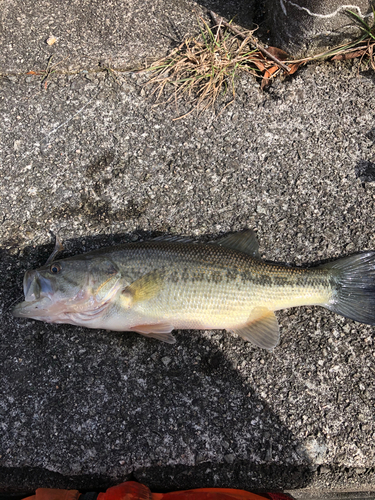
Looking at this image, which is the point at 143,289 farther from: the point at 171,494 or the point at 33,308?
the point at 171,494

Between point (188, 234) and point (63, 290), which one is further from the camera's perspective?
point (188, 234)

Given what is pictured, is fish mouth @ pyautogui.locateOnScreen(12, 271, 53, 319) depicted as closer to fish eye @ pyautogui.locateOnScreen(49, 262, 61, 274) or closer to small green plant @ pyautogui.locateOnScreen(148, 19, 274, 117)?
fish eye @ pyautogui.locateOnScreen(49, 262, 61, 274)

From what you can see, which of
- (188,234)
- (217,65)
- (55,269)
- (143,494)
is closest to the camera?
(143,494)

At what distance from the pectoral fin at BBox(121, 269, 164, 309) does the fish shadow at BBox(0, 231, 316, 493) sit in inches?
17.4

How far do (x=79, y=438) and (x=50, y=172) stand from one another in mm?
2466

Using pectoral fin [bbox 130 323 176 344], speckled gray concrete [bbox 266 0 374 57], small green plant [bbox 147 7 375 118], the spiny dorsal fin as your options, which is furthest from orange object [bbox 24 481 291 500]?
speckled gray concrete [bbox 266 0 374 57]

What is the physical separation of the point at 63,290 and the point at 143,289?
0.65 metres

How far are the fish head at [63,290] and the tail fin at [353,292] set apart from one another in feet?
6.26

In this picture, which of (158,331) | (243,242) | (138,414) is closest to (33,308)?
(158,331)

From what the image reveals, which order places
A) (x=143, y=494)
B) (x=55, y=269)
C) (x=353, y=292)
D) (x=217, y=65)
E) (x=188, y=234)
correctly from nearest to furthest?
1. (x=143, y=494)
2. (x=55, y=269)
3. (x=353, y=292)
4. (x=188, y=234)
5. (x=217, y=65)

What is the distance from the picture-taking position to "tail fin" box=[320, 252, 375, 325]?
3.12m

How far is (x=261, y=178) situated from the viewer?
142 inches

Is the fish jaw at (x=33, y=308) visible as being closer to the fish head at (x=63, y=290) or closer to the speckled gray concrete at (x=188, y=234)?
the fish head at (x=63, y=290)

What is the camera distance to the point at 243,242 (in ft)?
10.6
